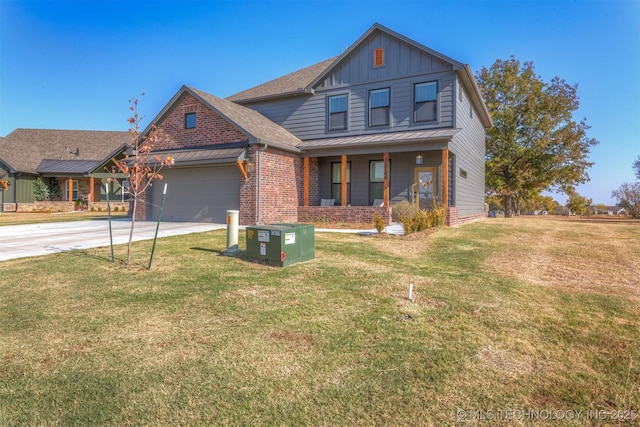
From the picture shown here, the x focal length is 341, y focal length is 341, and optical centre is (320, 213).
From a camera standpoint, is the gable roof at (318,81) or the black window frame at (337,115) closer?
the gable roof at (318,81)

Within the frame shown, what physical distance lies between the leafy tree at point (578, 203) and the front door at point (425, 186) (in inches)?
1107

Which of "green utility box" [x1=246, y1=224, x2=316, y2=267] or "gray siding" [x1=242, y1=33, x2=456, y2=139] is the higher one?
"gray siding" [x1=242, y1=33, x2=456, y2=139]

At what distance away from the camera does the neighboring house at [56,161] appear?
24.2 meters

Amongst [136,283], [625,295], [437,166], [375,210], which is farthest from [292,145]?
[625,295]

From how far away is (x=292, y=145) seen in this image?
14.8 metres

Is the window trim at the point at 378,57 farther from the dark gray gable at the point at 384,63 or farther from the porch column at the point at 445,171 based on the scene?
the porch column at the point at 445,171

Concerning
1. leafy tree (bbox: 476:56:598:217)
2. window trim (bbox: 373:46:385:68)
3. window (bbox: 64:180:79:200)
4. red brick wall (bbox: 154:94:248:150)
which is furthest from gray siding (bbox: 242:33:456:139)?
window (bbox: 64:180:79:200)

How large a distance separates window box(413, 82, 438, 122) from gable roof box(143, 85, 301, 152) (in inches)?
209

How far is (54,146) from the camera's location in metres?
29.5

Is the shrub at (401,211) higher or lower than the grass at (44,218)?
higher

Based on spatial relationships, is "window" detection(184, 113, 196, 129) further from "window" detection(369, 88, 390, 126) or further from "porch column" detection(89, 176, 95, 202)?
"porch column" detection(89, 176, 95, 202)

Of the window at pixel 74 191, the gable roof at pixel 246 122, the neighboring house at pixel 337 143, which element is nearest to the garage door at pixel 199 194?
the neighboring house at pixel 337 143

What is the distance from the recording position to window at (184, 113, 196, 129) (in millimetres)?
14781

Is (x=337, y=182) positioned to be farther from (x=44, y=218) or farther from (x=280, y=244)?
(x=44, y=218)
